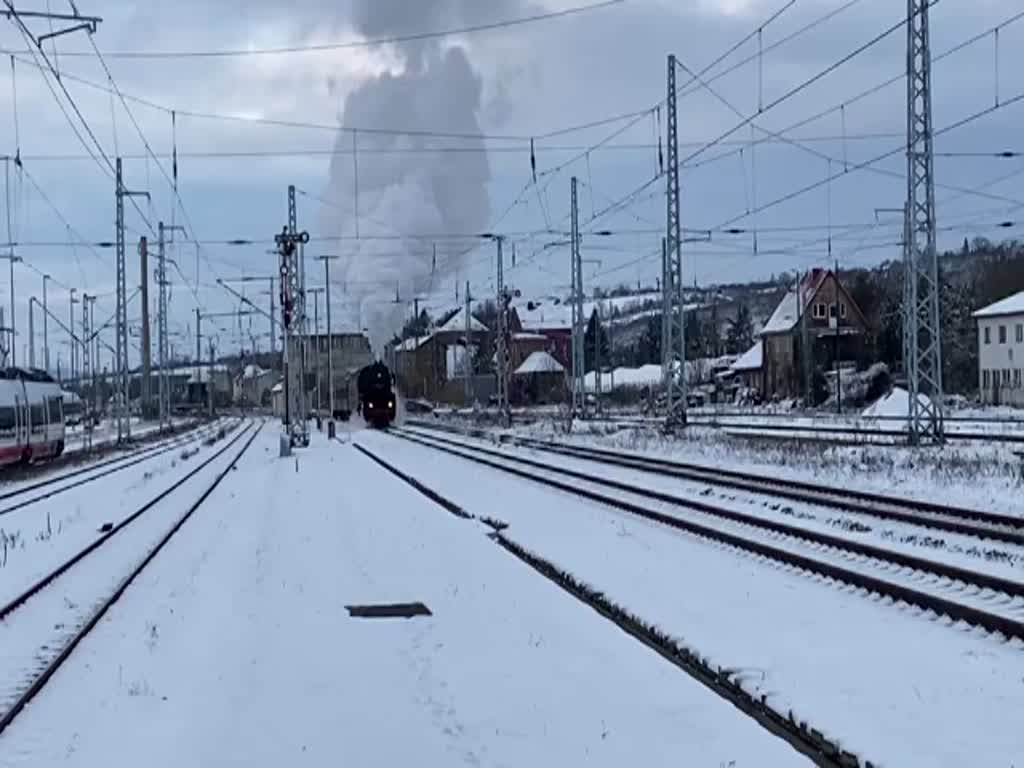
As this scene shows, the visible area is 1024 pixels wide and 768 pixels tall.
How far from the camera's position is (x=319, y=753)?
8.14 m

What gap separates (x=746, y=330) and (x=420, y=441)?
103m

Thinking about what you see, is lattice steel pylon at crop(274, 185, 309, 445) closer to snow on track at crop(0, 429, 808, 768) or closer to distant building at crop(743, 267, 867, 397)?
snow on track at crop(0, 429, 808, 768)

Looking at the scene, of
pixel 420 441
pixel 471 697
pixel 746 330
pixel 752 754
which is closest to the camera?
pixel 752 754

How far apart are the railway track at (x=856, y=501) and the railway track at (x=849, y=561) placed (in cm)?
184

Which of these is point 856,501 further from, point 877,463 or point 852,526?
point 877,463

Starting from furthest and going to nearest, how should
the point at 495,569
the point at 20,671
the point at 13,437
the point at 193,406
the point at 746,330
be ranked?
the point at 746,330 → the point at 193,406 → the point at 13,437 → the point at 495,569 → the point at 20,671

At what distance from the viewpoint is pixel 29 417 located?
45.4 metres

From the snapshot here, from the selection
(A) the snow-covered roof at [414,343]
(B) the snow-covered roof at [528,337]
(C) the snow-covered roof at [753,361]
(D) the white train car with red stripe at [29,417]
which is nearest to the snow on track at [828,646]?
(D) the white train car with red stripe at [29,417]

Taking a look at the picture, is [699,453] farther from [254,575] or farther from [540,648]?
[540,648]

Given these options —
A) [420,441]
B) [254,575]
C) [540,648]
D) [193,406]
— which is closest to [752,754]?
[540,648]

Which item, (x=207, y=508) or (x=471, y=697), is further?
(x=207, y=508)

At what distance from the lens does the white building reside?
3258 inches

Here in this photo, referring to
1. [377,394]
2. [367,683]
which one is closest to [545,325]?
[377,394]

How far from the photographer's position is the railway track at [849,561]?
1227 cm
